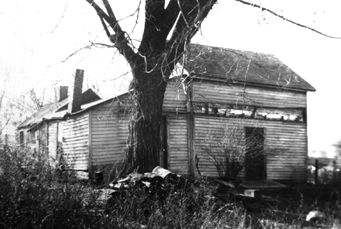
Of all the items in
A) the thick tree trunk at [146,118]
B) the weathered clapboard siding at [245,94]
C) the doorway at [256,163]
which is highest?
the weathered clapboard siding at [245,94]

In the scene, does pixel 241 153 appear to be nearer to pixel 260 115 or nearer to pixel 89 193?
pixel 260 115

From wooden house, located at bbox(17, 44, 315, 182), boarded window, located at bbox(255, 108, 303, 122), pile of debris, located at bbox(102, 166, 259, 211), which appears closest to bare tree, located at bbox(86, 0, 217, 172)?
pile of debris, located at bbox(102, 166, 259, 211)

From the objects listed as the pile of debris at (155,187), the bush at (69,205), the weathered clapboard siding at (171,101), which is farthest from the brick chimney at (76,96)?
the bush at (69,205)

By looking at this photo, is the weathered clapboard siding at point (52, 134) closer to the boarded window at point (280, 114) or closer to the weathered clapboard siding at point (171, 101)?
the weathered clapboard siding at point (171, 101)

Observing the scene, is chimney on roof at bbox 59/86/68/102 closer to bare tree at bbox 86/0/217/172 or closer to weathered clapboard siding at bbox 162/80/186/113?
weathered clapboard siding at bbox 162/80/186/113

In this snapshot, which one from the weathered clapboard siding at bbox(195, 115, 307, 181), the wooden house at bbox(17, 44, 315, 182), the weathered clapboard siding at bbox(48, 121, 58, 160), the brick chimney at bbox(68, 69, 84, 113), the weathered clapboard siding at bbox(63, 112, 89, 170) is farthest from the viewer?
the weathered clapboard siding at bbox(48, 121, 58, 160)

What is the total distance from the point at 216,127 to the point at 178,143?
6.17 feet

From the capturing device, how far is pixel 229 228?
24.0 feet

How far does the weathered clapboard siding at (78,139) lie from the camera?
62.9ft

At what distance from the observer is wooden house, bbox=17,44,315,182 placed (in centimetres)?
1823

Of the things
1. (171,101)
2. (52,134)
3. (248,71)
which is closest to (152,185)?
(171,101)

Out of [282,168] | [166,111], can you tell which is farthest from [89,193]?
[282,168]

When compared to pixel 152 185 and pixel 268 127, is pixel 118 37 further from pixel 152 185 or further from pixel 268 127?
pixel 268 127

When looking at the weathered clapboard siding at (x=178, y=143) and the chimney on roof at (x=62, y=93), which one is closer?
the weathered clapboard siding at (x=178, y=143)
